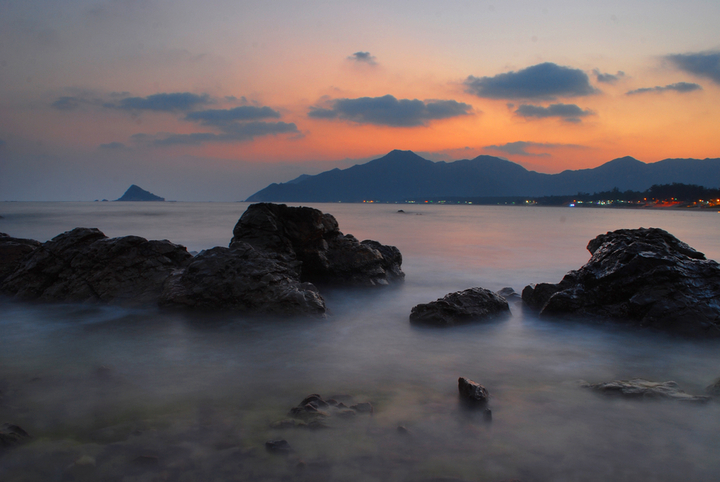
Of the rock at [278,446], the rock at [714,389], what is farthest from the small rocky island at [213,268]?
the rock at [714,389]

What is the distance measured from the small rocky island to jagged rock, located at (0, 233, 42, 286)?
0.02 meters

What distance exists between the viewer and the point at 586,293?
6453 millimetres

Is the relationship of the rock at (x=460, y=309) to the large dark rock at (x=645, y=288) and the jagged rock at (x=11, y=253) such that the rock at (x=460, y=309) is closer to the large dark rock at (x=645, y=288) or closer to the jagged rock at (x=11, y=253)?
the large dark rock at (x=645, y=288)

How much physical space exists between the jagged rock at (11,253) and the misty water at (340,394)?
2.30 metres

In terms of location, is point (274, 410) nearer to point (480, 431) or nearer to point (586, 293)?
point (480, 431)

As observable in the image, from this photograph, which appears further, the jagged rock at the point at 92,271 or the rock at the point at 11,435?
the jagged rock at the point at 92,271

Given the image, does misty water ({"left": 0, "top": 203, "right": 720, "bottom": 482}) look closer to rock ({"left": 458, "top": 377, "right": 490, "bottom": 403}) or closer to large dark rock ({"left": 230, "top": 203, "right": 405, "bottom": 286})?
rock ({"left": 458, "top": 377, "right": 490, "bottom": 403})

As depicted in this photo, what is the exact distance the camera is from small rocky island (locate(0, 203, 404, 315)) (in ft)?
21.5

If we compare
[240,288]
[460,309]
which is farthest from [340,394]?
[240,288]

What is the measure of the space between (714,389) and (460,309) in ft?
10.1

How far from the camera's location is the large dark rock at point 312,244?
28.0ft

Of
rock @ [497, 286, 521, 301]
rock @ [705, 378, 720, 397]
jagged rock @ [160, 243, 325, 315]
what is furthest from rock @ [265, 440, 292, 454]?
rock @ [497, 286, 521, 301]

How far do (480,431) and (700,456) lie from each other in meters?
1.51

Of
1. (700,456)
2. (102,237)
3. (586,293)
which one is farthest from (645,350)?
(102,237)
